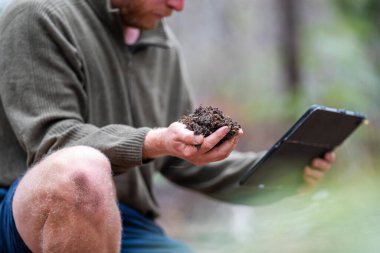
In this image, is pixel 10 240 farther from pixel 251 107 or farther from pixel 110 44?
pixel 251 107

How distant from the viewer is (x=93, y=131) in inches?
89.8

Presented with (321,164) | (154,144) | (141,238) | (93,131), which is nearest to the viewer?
Answer: (154,144)

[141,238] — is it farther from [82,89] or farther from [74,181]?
[74,181]

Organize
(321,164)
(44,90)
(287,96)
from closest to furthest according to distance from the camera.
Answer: (44,90) < (321,164) < (287,96)

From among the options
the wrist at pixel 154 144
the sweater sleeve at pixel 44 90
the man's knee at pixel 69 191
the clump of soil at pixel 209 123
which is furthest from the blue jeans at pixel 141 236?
the clump of soil at pixel 209 123

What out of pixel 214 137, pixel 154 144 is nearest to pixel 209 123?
pixel 214 137

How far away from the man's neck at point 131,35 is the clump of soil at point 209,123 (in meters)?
1.00

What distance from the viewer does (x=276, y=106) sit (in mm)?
7086

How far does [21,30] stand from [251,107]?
5512 mm

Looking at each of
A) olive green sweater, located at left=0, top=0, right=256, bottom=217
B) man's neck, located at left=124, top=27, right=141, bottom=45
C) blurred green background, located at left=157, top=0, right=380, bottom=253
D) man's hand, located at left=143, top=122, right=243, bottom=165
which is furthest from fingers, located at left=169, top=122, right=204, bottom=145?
man's neck, located at left=124, top=27, right=141, bottom=45

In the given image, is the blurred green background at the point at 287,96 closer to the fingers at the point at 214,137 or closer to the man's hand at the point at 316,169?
the man's hand at the point at 316,169

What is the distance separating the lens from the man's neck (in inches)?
115

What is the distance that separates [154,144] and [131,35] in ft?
3.15

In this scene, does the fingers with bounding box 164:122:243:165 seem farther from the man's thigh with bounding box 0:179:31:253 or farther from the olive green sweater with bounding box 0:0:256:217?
the man's thigh with bounding box 0:179:31:253
